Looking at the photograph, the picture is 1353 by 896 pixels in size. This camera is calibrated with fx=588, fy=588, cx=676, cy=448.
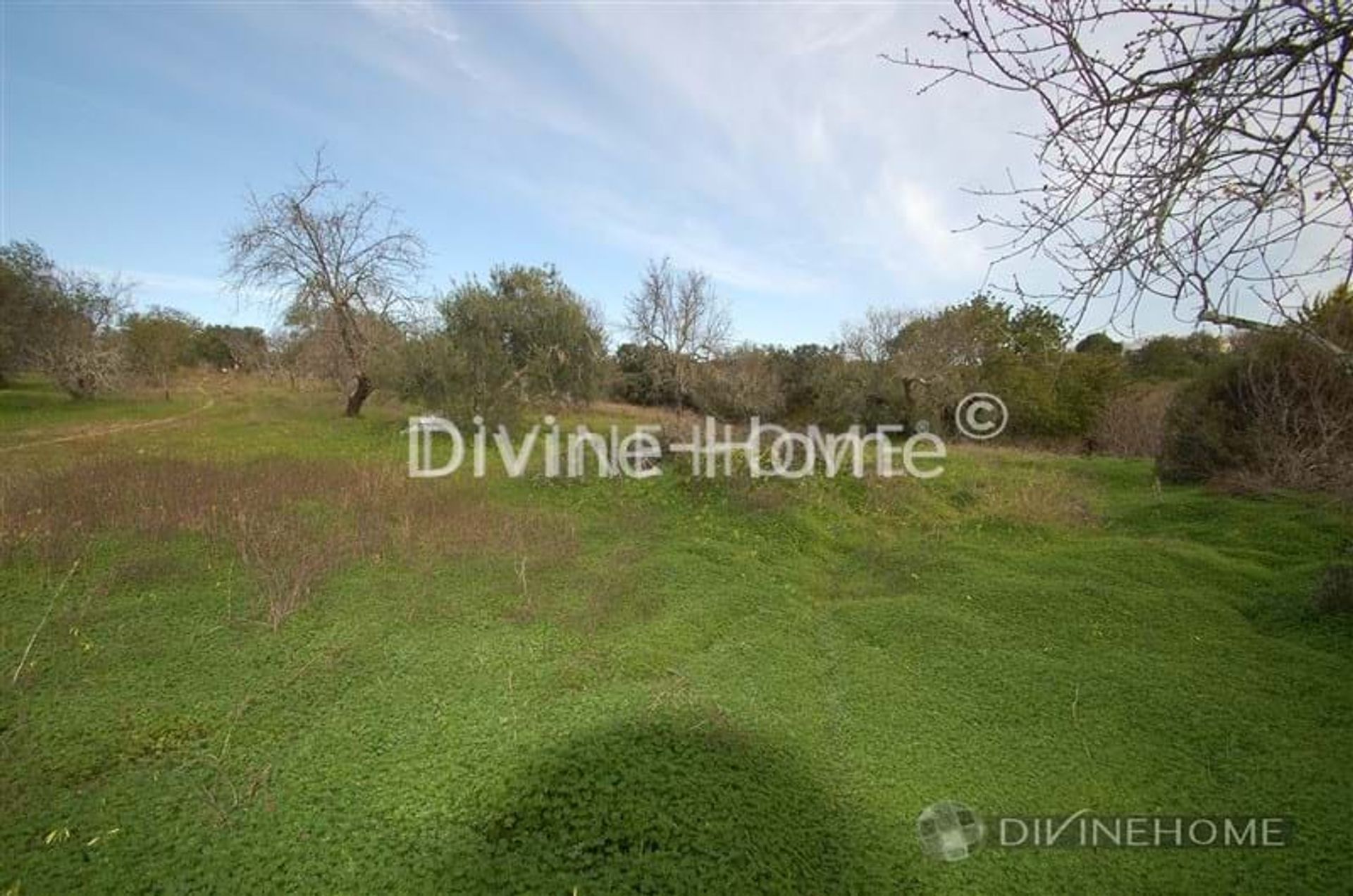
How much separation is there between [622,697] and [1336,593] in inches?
205

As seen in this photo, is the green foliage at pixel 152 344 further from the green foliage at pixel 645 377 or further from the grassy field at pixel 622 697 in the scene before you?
the grassy field at pixel 622 697

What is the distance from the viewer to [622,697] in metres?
3.04

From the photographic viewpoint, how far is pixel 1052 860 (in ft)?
7.26

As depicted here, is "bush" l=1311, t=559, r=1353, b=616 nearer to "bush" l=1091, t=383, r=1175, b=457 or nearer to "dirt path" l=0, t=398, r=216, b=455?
"bush" l=1091, t=383, r=1175, b=457

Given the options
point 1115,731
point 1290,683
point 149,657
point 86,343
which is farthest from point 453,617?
point 86,343

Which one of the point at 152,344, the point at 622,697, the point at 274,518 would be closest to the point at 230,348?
the point at 152,344

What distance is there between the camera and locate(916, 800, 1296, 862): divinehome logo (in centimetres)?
229

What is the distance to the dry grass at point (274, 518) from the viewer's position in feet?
14.7

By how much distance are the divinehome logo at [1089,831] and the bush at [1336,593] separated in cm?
292

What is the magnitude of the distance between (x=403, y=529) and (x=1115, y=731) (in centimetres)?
538

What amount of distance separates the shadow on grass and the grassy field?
0.04ft

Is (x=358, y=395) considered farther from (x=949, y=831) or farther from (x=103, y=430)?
(x=949, y=831)

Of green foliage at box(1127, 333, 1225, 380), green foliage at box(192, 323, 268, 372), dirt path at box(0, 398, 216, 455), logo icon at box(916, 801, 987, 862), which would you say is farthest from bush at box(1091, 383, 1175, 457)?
green foliage at box(192, 323, 268, 372)

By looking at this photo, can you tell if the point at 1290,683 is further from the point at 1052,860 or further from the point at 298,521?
the point at 298,521
